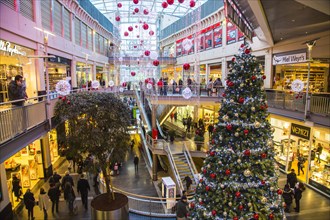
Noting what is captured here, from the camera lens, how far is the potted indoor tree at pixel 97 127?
6.87 meters

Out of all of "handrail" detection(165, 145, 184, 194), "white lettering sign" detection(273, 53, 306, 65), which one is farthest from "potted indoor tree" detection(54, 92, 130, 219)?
"white lettering sign" detection(273, 53, 306, 65)

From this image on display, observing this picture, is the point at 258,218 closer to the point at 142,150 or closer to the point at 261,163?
the point at 261,163

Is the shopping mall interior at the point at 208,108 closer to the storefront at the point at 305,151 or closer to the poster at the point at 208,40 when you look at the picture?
the storefront at the point at 305,151

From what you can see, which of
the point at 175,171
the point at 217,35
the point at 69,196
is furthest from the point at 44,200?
the point at 217,35

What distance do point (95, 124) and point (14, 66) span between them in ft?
23.1

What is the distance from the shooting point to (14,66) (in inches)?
440

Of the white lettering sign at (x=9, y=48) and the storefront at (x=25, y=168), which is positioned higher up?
the white lettering sign at (x=9, y=48)

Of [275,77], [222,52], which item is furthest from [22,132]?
[222,52]

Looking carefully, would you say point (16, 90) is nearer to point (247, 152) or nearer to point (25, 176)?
point (25, 176)

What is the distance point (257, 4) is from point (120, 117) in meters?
5.21

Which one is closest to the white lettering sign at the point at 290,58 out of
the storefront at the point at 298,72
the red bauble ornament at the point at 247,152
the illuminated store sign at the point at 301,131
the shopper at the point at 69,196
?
the storefront at the point at 298,72

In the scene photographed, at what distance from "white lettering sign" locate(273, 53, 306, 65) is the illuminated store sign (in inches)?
138

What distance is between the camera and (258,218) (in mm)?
5117

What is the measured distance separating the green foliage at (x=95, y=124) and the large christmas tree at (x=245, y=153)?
131 inches
